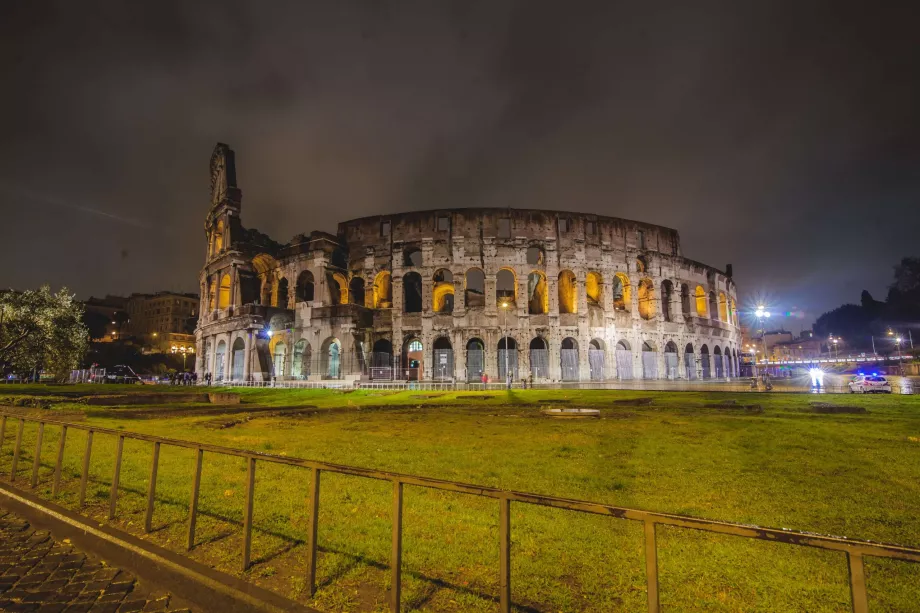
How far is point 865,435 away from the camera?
8820mm

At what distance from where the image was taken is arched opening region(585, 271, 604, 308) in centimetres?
3872

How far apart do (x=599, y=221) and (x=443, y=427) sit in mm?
32326

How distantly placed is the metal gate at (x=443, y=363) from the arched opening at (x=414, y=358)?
3.43ft

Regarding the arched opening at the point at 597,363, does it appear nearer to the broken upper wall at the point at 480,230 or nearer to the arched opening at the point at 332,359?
the broken upper wall at the point at 480,230

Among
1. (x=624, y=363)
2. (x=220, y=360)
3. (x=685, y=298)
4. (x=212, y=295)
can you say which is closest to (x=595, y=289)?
(x=624, y=363)

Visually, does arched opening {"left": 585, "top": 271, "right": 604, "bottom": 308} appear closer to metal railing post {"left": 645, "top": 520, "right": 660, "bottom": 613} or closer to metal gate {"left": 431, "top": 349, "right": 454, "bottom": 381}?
metal gate {"left": 431, "top": 349, "right": 454, "bottom": 381}

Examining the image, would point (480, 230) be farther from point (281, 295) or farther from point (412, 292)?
point (281, 295)

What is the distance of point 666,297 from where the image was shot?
4344 centimetres

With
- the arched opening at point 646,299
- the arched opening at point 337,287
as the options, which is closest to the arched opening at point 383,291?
the arched opening at point 337,287

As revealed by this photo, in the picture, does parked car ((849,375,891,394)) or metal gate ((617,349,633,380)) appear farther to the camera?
metal gate ((617,349,633,380))

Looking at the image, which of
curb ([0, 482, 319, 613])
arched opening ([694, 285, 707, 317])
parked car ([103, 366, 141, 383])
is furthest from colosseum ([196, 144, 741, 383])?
curb ([0, 482, 319, 613])

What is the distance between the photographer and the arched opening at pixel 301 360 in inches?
1443

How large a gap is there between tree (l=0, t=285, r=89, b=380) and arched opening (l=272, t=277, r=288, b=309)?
1393cm

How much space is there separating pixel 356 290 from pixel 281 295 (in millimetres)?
7053
